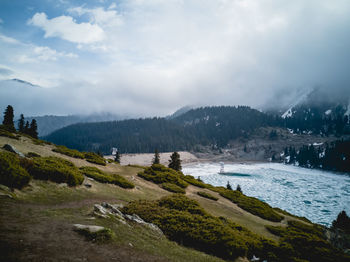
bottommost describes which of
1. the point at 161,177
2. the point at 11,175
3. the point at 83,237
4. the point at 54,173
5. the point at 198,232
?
the point at 161,177

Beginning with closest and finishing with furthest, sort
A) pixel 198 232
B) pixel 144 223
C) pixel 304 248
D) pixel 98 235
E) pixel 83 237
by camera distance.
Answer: pixel 83 237 → pixel 98 235 → pixel 144 223 → pixel 198 232 → pixel 304 248

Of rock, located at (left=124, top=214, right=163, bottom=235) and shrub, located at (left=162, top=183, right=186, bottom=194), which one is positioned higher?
rock, located at (left=124, top=214, right=163, bottom=235)

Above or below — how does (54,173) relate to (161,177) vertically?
above

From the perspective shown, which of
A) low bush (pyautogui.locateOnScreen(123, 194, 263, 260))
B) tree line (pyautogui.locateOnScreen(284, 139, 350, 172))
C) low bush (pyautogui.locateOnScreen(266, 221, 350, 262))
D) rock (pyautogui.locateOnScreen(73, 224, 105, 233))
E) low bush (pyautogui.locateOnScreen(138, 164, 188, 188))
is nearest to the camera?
rock (pyautogui.locateOnScreen(73, 224, 105, 233))

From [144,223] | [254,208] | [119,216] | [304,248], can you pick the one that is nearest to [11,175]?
[119,216]

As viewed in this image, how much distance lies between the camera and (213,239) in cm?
1156

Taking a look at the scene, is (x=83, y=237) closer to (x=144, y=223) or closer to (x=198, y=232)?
(x=144, y=223)

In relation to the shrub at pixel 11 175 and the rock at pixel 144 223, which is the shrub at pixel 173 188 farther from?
the shrub at pixel 11 175

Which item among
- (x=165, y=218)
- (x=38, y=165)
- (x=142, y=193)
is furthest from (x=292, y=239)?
(x=38, y=165)

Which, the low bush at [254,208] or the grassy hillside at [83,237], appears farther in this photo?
the low bush at [254,208]

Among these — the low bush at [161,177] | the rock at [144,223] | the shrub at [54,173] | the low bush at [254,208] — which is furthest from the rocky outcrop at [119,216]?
the low bush at [254,208]

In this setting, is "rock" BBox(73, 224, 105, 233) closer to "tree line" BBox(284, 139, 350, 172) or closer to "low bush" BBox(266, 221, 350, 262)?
"low bush" BBox(266, 221, 350, 262)

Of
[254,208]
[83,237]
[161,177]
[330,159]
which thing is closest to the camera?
[83,237]

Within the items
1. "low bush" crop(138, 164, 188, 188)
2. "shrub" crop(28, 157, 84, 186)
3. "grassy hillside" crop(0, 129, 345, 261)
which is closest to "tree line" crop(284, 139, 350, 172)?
"low bush" crop(138, 164, 188, 188)
